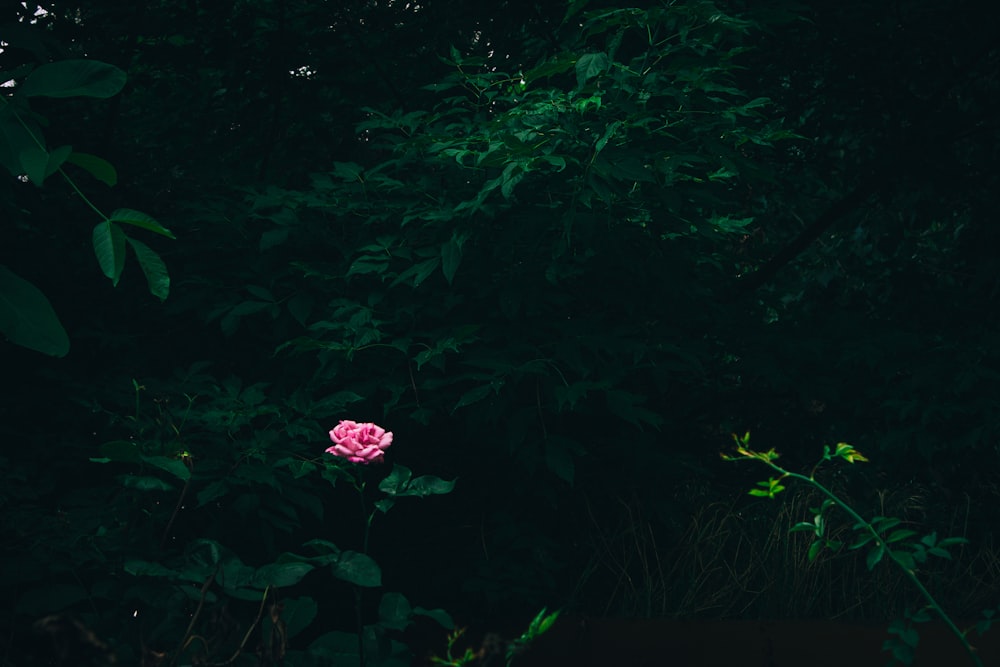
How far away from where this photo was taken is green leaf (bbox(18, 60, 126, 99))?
1.38 meters

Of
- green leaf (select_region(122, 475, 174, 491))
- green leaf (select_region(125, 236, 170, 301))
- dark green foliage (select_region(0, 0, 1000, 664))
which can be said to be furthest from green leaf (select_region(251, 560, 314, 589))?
green leaf (select_region(125, 236, 170, 301))

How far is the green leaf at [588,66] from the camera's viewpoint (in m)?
2.53

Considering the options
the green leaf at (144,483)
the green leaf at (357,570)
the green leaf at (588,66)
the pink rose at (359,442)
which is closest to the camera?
the pink rose at (359,442)

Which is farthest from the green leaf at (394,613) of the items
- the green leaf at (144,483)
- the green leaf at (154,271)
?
the green leaf at (154,271)

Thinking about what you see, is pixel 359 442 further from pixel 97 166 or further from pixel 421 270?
pixel 421 270

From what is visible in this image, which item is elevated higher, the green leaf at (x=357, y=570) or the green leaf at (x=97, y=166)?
the green leaf at (x=97, y=166)

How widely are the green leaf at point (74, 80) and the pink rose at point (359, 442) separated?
2.61 ft

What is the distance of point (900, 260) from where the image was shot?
15.6ft

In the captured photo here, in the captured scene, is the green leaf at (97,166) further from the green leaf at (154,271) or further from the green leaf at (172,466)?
the green leaf at (172,466)

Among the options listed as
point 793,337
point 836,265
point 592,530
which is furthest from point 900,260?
point 592,530

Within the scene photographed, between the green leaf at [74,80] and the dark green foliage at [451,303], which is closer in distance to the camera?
the green leaf at [74,80]

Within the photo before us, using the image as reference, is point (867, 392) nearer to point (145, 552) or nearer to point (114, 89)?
point (145, 552)

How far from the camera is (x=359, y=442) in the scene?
1.95 meters

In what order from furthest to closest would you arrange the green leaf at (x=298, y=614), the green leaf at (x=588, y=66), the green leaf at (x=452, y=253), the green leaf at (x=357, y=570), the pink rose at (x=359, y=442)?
the green leaf at (x=452, y=253) < the green leaf at (x=588, y=66) < the green leaf at (x=298, y=614) < the green leaf at (x=357, y=570) < the pink rose at (x=359, y=442)
